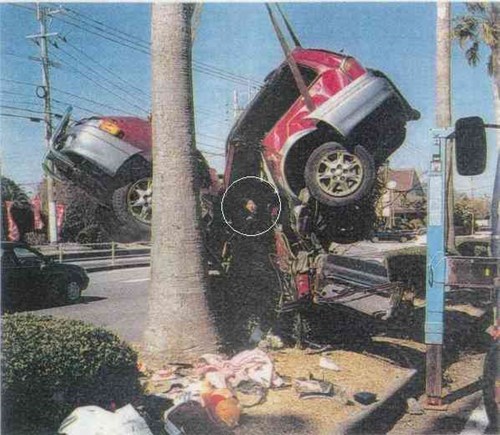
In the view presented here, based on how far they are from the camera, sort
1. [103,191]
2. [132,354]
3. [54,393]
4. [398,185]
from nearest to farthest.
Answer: [54,393], [132,354], [103,191], [398,185]

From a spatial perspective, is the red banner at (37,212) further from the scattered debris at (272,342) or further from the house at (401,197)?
the house at (401,197)

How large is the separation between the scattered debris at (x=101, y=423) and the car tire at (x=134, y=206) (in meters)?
2.44

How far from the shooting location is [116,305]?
31.1 ft

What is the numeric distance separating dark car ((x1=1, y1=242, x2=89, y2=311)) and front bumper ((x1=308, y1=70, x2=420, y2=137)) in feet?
10.3

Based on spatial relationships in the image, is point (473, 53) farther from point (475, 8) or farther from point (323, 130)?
point (323, 130)

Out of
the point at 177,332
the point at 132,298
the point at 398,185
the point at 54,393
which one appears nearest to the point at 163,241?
the point at 177,332

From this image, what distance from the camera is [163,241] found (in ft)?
16.2

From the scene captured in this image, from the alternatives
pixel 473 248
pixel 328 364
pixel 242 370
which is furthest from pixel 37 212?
pixel 473 248

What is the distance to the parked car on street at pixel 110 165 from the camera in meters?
5.34

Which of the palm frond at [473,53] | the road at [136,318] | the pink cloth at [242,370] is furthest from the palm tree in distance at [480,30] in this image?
the pink cloth at [242,370]

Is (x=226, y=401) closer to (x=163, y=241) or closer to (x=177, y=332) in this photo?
(x=177, y=332)

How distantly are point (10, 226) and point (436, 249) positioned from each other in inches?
124

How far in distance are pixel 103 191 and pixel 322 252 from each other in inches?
82.0

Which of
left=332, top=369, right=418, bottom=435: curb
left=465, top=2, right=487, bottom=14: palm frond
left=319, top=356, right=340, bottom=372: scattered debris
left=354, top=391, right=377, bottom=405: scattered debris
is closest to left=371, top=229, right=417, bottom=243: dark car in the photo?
left=319, top=356, right=340, bottom=372: scattered debris
